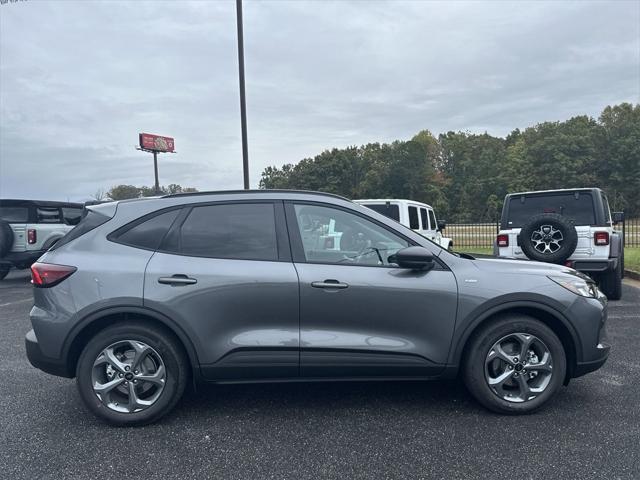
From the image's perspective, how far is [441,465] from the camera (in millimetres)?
2816

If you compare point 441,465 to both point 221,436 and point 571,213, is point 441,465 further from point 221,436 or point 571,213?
point 571,213

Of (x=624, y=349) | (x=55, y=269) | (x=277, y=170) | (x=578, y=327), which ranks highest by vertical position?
(x=277, y=170)

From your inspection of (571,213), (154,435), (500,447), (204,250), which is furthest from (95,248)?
(571,213)

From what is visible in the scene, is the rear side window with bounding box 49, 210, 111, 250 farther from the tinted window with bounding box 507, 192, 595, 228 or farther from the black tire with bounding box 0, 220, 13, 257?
the black tire with bounding box 0, 220, 13, 257

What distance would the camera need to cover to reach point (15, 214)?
10734mm

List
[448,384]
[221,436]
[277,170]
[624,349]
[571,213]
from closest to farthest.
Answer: [221,436]
[448,384]
[624,349]
[571,213]
[277,170]

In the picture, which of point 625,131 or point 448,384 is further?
point 625,131

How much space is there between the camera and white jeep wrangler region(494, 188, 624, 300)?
6844 mm

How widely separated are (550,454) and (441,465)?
0.70m

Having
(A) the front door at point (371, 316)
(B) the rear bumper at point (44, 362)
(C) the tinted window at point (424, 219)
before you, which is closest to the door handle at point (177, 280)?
(A) the front door at point (371, 316)

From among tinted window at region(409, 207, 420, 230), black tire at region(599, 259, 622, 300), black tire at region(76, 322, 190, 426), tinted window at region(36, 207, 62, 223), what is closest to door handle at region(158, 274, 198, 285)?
black tire at region(76, 322, 190, 426)

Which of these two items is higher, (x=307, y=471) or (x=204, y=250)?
(x=204, y=250)

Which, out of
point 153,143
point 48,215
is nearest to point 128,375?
point 48,215

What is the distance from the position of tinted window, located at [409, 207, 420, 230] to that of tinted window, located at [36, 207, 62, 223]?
8308 mm
